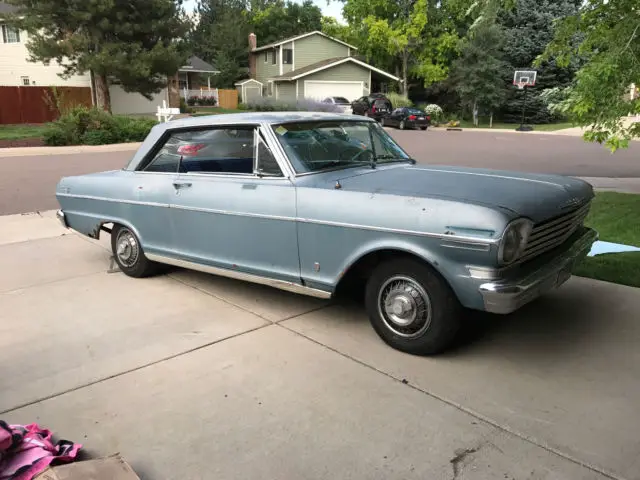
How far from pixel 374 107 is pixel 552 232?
3026 centimetres

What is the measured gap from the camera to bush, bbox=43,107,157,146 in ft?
66.4

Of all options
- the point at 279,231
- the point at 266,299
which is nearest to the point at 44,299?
the point at 266,299

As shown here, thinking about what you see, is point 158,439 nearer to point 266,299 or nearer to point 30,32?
point 266,299

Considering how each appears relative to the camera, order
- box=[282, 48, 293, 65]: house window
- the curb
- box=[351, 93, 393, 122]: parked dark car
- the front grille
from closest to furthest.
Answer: the front grille
the curb
box=[351, 93, 393, 122]: parked dark car
box=[282, 48, 293, 65]: house window

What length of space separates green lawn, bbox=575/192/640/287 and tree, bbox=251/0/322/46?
2366 inches

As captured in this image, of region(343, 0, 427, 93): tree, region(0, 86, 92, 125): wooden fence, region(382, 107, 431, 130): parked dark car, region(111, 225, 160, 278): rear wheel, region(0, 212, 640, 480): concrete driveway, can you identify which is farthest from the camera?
region(343, 0, 427, 93): tree

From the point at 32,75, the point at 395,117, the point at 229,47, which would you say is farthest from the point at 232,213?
the point at 229,47

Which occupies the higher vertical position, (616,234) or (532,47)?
(532,47)

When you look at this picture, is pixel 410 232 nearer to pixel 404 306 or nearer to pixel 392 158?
pixel 404 306

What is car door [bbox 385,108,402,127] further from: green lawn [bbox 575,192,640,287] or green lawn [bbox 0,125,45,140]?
green lawn [bbox 575,192,640,287]

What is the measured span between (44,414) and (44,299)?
2.09 metres

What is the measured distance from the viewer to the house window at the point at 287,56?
46.4 m

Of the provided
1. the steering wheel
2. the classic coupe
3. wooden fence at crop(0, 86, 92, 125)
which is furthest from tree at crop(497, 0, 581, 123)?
the classic coupe

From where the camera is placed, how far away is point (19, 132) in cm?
2422
